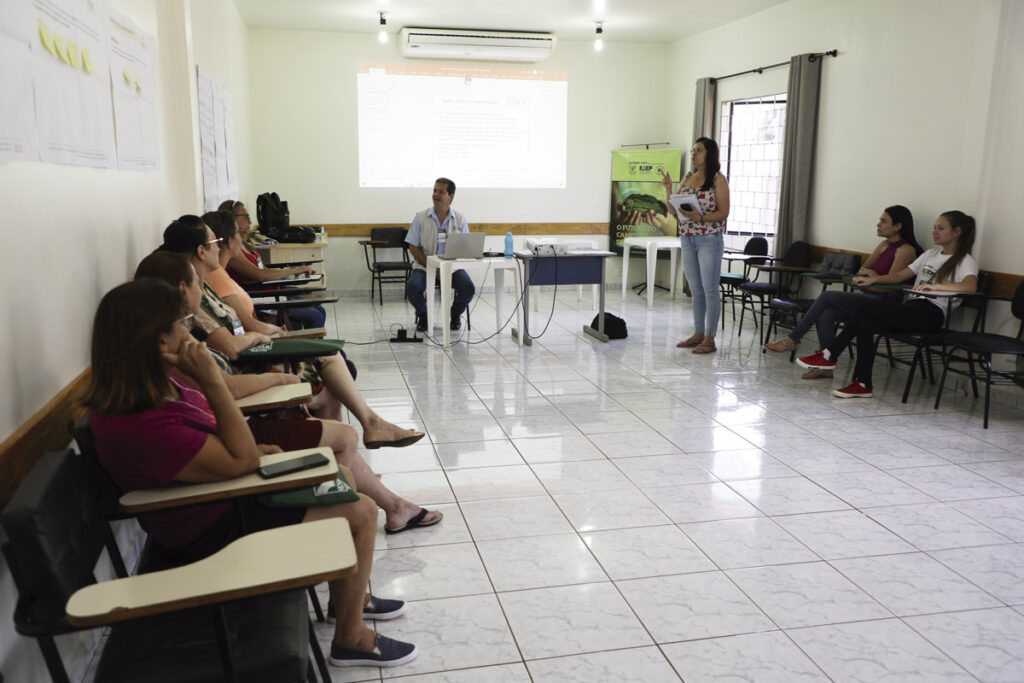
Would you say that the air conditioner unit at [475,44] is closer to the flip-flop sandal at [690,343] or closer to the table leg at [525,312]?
the table leg at [525,312]

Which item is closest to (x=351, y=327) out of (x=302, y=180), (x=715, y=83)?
(x=302, y=180)

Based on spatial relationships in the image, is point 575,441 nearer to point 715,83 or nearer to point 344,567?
point 344,567

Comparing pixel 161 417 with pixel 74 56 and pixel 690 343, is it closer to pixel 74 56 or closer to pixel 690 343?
pixel 74 56

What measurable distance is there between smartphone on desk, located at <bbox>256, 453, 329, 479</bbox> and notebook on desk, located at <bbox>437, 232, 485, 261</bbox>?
4344mm

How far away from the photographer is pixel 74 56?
92.4 inches

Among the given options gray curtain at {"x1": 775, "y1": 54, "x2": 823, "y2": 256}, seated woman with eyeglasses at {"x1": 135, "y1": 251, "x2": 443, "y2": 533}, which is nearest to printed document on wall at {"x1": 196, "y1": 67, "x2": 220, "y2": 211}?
seated woman with eyeglasses at {"x1": 135, "y1": 251, "x2": 443, "y2": 533}

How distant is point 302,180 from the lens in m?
8.77

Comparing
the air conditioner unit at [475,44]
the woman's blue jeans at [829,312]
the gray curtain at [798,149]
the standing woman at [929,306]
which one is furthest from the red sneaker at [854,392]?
the air conditioner unit at [475,44]

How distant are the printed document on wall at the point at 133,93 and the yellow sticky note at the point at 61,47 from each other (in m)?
0.58

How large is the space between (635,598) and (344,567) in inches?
55.8

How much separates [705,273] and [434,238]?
7.37 feet

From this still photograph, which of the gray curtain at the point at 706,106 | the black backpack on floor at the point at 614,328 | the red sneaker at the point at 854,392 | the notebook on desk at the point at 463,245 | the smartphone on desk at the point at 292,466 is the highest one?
the gray curtain at the point at 706,106

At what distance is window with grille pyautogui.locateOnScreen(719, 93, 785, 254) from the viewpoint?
301 inches

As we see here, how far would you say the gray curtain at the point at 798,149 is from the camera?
21.7 feet
